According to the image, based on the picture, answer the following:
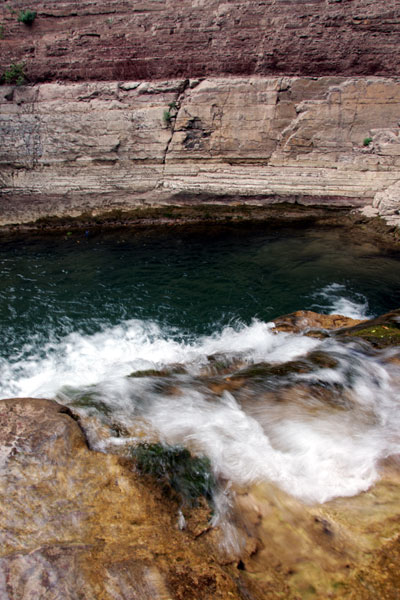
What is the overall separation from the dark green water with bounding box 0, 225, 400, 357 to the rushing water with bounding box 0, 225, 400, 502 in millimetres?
46

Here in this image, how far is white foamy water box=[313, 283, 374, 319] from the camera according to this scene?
6783 mm

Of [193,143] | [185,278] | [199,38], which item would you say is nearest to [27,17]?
[199,38]

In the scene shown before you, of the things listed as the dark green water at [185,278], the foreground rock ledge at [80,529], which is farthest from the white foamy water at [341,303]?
the foreground rock ledge at [80,529]

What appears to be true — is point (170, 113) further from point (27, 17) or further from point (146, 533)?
point (146, 533)

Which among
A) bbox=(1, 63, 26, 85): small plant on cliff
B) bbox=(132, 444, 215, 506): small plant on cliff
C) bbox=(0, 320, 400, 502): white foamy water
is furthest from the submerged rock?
bbox=(1, 63, 26, 85): small plant on cliff

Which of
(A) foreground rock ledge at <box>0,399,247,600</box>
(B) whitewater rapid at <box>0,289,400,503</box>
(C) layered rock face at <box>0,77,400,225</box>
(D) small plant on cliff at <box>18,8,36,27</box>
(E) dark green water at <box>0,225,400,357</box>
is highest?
(D) small plant on cliff at <box>18,8,36,27</box>

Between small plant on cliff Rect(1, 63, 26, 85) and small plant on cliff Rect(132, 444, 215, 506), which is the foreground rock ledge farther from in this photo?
small plant on cliff Rect(1, 63, 26, 85)

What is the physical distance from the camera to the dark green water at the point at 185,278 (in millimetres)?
6770

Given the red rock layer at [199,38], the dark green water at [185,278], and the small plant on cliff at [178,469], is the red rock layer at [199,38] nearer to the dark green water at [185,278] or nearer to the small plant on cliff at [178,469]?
the dark green water at [185,278]

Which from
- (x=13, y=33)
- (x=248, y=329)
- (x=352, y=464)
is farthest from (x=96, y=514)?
(x=13, y=33)

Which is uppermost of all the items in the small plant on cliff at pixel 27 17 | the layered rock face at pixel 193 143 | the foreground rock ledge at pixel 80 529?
the small plant on cliff at pixel 27 17

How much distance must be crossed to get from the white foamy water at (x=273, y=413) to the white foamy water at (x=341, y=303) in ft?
6.54

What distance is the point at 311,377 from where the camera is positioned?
3885 millimetres

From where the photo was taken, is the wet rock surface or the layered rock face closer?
the wet rock surface
